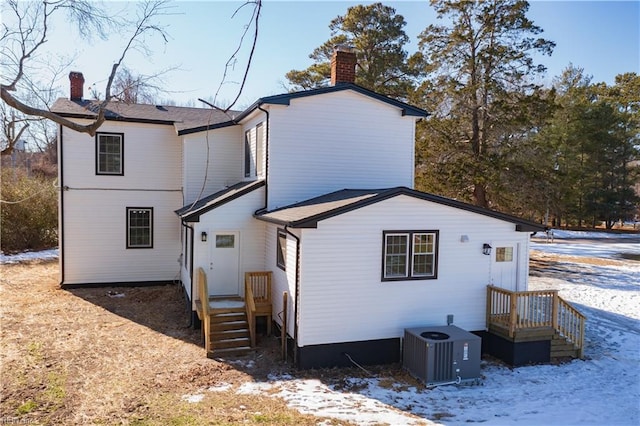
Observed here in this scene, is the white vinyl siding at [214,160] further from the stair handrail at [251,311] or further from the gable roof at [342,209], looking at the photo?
the stair handrail at [251,311]

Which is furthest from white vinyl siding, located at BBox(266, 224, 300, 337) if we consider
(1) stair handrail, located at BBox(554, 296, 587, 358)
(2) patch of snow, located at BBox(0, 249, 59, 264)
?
(2) patch of snow, located at BBox(0, 249, 59, 264)

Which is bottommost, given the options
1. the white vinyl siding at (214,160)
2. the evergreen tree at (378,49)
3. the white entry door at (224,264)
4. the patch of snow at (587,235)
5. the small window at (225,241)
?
the patch of snow at (587,235)

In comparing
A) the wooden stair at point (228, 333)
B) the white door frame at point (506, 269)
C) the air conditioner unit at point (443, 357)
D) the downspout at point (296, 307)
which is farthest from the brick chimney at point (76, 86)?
the white door frame at point (506, 269)

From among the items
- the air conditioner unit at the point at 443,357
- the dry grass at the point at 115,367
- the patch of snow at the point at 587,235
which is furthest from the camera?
the patch of snow at the point at 587,235

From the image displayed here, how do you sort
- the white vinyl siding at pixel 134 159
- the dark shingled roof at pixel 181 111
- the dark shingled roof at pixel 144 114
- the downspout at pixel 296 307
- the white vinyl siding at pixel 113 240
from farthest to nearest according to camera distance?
the white vinyl siding at pixel 113 240 < the white vinyl siding at pixel 134 159 < the dark shingled roof at pixel 144 114 < the dark shingled roof at pixel 181 111 < the downspout at pixel 296 307

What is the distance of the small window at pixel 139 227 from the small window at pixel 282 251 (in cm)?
736

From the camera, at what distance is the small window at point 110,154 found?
15711 mm

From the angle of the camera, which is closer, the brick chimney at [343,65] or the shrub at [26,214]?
the brick chimney at [343,65]

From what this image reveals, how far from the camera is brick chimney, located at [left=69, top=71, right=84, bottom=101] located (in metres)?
17.6

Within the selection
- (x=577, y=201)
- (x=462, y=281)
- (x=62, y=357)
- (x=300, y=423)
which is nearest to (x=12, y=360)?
(x=62, y=357)

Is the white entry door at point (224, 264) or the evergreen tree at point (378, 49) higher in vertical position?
the evergreen tree at point (378, 49)

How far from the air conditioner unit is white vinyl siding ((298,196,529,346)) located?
780mm

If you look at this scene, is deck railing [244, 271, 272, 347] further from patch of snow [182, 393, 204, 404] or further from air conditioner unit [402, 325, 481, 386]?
air conditioner unit [402, 325, 481, 386]

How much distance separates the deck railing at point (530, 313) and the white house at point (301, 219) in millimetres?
332
